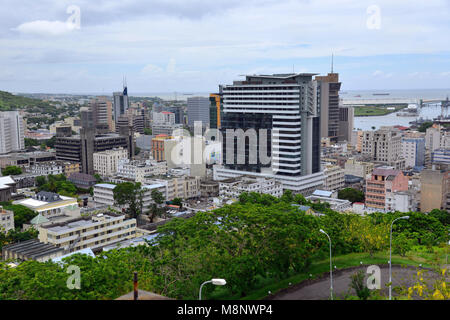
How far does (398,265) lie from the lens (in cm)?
838

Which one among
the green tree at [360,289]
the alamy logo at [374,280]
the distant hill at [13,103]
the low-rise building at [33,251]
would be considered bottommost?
the low-rise building at [33,251]

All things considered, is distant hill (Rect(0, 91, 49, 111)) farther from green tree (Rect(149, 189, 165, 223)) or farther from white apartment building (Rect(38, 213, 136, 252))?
white apartment building (Rect(38, 213, 136, 252))

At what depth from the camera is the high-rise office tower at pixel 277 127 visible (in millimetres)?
20938

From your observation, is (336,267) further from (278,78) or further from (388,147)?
(388,147)

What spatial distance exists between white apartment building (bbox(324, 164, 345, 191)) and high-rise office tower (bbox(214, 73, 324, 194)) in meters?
1.13

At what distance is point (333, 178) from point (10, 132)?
2614 cm

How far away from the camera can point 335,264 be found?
28.0 feet

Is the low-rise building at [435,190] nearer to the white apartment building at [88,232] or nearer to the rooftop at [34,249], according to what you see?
the white apartment building at [88,232]

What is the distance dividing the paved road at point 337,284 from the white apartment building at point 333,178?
15.5 m

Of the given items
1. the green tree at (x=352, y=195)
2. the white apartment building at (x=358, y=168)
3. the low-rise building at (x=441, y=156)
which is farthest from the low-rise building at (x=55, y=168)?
the low-rise building at (x=441, y=156)

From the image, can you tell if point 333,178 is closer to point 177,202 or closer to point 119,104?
point 177,202
